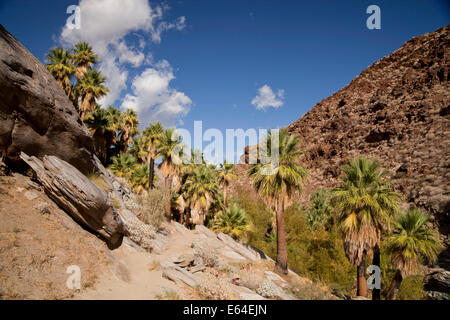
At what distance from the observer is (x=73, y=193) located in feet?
25.0

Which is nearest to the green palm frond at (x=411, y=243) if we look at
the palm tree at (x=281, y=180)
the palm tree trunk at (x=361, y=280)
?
the palm tree trunk at (x=361, y=280)

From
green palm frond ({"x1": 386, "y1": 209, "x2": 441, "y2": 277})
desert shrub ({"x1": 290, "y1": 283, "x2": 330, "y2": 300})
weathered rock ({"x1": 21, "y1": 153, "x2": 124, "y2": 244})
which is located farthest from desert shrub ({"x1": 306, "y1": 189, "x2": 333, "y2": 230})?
weathered rock ({"x1": 21, "y1": 153, "x2": 124, "y2": 244})

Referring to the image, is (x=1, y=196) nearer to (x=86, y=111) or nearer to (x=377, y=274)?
(x=377, y=274)

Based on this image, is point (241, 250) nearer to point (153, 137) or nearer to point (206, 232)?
point (206, 232)

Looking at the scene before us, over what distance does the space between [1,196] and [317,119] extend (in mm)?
80210

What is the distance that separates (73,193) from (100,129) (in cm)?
2420

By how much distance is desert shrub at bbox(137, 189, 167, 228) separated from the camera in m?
14.9

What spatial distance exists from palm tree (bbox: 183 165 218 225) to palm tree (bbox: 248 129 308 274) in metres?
10.9

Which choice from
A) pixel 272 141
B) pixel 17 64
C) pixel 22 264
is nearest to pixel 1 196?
pixel 22 264

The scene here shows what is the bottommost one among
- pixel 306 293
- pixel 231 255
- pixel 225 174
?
pixel 231 255

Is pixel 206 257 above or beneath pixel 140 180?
beneath

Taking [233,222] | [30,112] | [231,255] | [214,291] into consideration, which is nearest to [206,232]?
[233,222]

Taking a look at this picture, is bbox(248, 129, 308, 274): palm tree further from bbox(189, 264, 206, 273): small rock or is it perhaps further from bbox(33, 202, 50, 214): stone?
bbox(33, 202, 50, 214): stone
